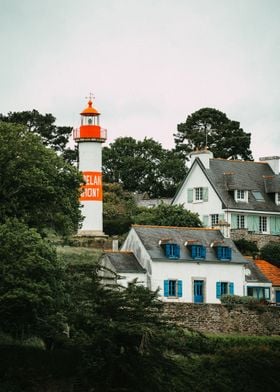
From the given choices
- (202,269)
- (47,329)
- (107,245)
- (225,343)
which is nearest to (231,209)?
(107,245)

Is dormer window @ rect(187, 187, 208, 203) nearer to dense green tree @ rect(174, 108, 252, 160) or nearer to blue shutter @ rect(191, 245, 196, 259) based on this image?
blue shutter @ rect(191, 245, 196, 259)

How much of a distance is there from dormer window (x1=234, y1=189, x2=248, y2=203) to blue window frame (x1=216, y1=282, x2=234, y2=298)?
15.1m

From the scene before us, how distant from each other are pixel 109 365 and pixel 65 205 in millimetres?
10236

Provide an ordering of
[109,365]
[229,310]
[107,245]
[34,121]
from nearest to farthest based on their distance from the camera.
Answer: [109,365], [229,310], [107,245], [34,121]

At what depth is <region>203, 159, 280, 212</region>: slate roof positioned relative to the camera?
84562 millimetres

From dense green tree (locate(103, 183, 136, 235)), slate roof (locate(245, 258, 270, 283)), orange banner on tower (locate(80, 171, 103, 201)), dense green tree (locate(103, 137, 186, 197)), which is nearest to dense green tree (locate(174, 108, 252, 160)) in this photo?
dense green tree (locate(103, 137, 186, 197))

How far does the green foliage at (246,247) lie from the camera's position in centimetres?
7900

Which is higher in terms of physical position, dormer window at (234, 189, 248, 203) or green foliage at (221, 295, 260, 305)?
dormer window at (234, 189, 248, 203)

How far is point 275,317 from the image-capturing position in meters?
67.8

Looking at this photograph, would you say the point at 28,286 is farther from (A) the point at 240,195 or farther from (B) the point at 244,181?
(B) the point at 244,181

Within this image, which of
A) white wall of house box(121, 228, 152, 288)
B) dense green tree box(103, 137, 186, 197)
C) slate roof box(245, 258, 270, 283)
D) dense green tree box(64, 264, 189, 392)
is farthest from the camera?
dense green tree box(103, 137, 186, 197)

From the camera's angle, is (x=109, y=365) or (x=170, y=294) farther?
(x=170, y=294)

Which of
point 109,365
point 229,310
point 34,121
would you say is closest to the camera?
point 109,365

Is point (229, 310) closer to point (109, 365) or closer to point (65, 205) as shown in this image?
point (65, 205)
